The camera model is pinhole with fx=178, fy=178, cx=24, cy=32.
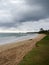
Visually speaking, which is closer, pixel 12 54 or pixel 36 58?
pixel 36 58

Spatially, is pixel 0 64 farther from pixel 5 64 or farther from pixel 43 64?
pixel 43 64

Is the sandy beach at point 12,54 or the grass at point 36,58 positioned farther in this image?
the sandy beach at point 12,54

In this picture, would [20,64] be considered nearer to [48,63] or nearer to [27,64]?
[27,64]

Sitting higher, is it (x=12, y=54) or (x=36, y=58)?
(x=36, y=58)

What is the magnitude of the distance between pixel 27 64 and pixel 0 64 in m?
1.78

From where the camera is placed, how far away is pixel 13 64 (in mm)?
11336

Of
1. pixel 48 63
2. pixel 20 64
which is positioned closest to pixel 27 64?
pixel 20 64

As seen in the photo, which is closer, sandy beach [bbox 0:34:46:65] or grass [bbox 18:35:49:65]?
grass [bbox 18:35:49:65]

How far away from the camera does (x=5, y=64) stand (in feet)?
37.2

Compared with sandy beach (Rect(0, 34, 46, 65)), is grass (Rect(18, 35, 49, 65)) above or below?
above

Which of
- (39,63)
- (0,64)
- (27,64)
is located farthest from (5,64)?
(39,63)

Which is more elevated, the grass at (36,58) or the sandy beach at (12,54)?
the grass at (36,58)

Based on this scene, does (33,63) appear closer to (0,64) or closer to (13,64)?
(13,64)

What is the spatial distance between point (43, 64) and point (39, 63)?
413 mm
